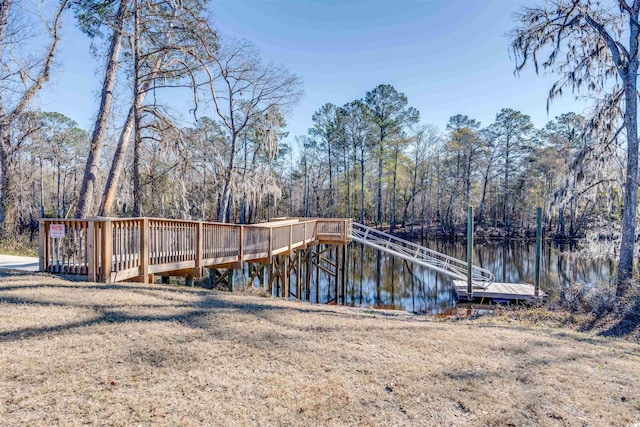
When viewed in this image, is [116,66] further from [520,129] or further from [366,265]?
[520,129]

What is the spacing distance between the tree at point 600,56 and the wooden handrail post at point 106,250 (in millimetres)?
10751

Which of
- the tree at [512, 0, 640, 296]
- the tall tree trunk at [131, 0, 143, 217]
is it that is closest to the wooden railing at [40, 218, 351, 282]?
the tall tree trunk at [131, 0, 143, 217]

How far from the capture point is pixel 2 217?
36.6 feet

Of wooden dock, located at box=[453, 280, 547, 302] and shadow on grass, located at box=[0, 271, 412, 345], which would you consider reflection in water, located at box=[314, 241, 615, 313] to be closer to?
wooden dock, located at box=[453, 280, 547, 302]

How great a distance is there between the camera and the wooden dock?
1050cm

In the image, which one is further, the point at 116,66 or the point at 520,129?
the point at 520,129

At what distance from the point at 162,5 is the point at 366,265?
53.0ft

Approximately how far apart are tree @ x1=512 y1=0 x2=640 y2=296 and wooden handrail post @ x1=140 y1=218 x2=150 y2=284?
1036 cm

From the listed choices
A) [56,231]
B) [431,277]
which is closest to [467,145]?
[431,277]

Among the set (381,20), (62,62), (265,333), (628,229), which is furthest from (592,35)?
(62,62)

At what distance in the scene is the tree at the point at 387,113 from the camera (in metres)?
29.4

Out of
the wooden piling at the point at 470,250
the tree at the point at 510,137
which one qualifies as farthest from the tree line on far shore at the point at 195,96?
the tree at the point at 510,137

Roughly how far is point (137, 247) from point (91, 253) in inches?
29.2

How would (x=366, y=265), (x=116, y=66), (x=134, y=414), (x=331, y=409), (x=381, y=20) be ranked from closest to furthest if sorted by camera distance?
(x=134, y=414), (x=331, y=409), (x=116, y=66), (x=381, y=20), (x=366, y=265)
